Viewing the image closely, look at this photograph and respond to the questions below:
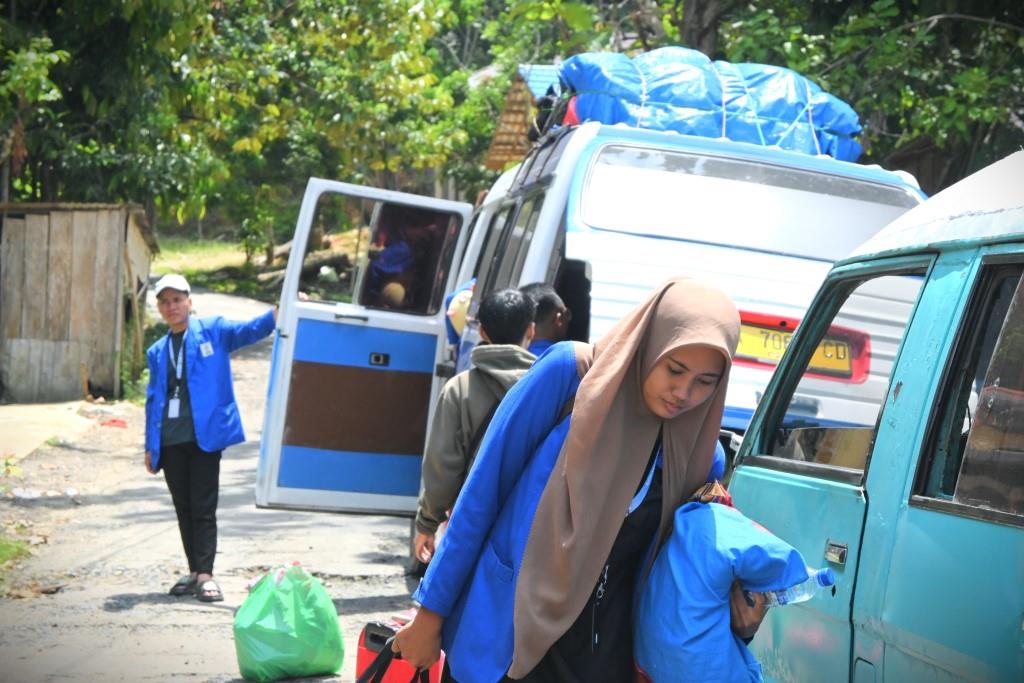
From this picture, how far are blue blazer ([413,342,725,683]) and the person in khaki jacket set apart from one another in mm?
2181

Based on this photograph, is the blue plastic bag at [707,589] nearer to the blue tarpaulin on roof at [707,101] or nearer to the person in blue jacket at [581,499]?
the person in blue jacket at [581,499]

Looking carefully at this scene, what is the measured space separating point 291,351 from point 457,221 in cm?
137

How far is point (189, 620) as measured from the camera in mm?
6949

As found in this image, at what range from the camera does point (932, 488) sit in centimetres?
299

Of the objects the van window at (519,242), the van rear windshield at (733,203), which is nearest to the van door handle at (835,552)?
the van rear windshield at (733,203)

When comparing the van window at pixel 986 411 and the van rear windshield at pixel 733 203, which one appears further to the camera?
the van rear windshield at pixel 733 203

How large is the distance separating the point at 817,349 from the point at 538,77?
5.19 m

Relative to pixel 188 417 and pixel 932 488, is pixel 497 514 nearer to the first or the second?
pixel 932 488

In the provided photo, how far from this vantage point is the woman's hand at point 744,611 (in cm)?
266

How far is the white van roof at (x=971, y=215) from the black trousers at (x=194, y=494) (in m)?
4.90

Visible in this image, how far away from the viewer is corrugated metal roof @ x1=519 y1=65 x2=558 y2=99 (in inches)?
384

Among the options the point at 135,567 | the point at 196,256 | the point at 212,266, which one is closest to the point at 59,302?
the point at 135,567

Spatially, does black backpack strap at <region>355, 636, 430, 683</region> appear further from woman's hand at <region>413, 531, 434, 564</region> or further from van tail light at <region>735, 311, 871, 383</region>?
van tail light at <region>735, 311, 871, 383</region>

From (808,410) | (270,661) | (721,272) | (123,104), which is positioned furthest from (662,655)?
(123,104)
